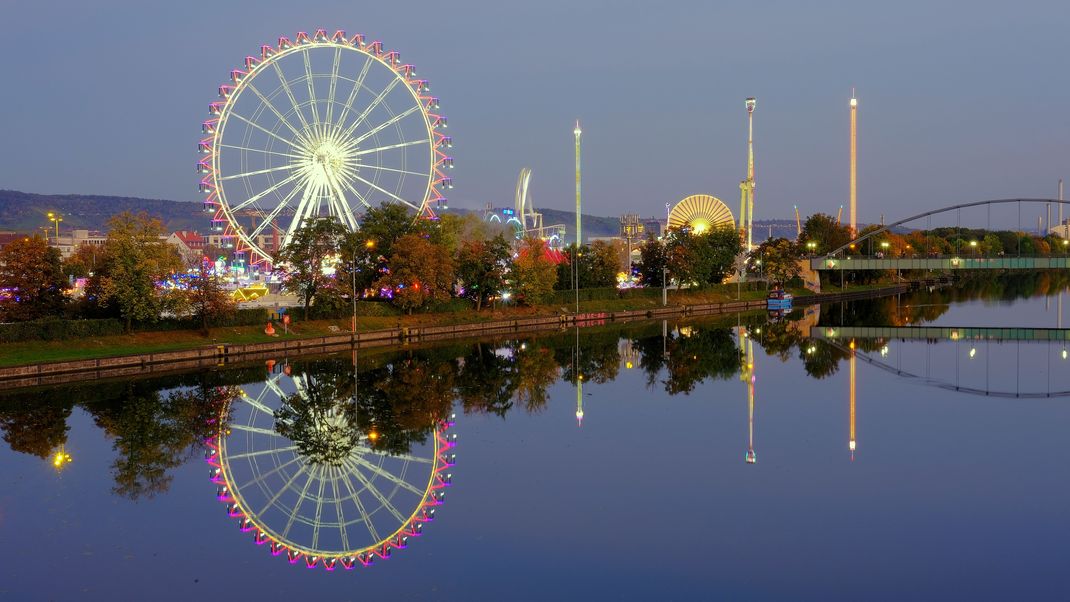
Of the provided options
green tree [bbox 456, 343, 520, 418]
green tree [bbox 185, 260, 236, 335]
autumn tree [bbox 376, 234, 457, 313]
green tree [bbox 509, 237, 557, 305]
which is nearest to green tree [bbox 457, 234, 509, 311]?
green tree [bbox 509, 237, 557, 305]

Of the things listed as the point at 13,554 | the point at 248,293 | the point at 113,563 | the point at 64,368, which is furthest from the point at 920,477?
the point at 248,293

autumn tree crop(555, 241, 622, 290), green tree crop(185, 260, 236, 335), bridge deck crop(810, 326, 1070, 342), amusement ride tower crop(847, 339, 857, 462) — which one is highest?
autumn tree crop(555, 241, 622, 290)

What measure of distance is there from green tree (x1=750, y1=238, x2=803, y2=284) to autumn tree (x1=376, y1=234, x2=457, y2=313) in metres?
56.4

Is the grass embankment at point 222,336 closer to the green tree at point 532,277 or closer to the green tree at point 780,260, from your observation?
the green tree at point 532,277

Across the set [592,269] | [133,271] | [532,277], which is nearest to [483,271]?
[532,277]

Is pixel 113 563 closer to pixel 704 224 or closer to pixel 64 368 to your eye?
pixel 64 368

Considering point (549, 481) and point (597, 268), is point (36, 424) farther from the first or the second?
point (597, 268)

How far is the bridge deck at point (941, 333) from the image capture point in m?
66.4

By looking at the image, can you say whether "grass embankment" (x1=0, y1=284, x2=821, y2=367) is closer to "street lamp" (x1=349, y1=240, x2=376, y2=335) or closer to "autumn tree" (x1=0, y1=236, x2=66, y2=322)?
"street lamp" (x1=349, y1=240, x2=376, y2=335)

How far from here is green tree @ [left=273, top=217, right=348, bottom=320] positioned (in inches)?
2368

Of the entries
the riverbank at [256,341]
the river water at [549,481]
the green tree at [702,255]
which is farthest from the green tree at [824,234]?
the river water at [549,481]

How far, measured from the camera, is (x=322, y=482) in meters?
26.0

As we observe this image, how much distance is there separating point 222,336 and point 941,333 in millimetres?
46629

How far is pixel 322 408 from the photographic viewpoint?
121ft
